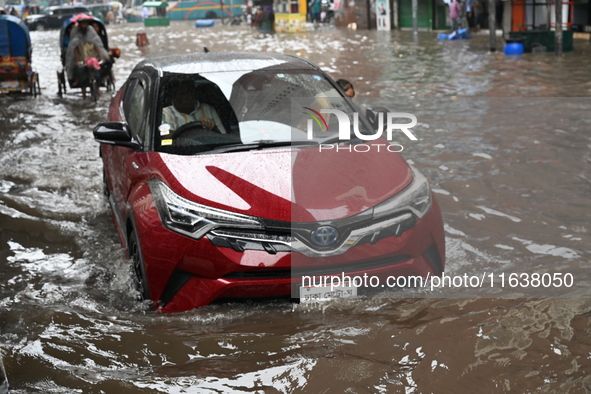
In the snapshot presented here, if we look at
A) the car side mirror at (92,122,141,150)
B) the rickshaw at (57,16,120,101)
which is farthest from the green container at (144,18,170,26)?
the car side mirror at (92,122,141,150)

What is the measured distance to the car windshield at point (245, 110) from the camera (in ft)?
17.2

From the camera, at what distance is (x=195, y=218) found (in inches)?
169

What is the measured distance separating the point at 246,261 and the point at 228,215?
28 centimetres

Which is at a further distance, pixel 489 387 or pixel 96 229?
pixel 96 229

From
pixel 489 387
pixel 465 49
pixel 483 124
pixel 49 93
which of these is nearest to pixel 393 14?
pixel 465 49

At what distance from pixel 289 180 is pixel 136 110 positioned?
1915mm

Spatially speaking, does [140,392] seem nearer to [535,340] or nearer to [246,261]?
[246,261]

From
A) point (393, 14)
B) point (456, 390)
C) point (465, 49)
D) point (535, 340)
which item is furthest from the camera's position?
point (393, 14)

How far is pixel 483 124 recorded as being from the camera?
1082 centimetres

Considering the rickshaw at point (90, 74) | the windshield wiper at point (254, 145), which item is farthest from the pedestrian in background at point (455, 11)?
the windshield wiper at point (254, 145)

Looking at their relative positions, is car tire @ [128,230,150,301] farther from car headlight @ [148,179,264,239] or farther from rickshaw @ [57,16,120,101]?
rickshaw @ [57,16,120,101]

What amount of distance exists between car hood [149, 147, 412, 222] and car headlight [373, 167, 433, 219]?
42 millimetres

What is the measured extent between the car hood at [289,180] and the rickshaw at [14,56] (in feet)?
37.9

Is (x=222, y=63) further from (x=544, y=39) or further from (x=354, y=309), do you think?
(x=544, y=39)
